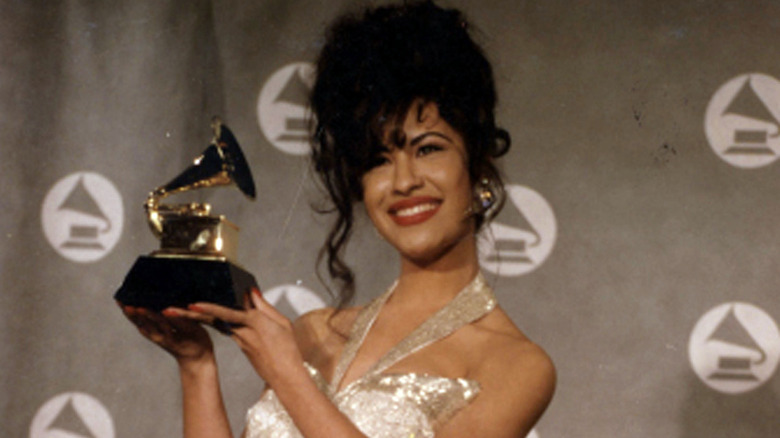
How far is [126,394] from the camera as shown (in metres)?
2.80

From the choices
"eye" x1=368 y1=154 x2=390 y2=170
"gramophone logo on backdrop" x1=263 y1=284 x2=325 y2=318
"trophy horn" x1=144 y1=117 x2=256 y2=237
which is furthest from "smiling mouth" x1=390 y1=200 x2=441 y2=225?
"gramophone logo on backdrop" x1=263 y1=284 x2=325 y2=318

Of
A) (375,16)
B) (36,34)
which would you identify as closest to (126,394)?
(36,34)

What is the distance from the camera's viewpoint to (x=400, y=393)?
6.12ft

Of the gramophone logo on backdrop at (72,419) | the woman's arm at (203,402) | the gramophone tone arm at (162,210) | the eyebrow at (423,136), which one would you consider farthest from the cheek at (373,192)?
the gramophone logo on backdrop at (72,419)

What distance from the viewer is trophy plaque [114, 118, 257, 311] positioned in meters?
1.68

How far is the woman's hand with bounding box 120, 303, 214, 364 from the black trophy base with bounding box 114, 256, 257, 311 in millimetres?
27

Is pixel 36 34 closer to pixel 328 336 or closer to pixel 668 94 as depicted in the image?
pixel 328 336

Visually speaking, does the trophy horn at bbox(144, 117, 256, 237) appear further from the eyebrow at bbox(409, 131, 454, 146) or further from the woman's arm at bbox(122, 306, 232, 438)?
the eyebrow at bbox(409, 131, 454, 146)

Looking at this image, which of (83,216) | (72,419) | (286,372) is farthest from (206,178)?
(72,419)

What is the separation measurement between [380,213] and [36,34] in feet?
5.01

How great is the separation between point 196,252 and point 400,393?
0.49m

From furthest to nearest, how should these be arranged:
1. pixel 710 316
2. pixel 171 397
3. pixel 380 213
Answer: pixel 171 397 < pixel 710 316 < pixel 380 213

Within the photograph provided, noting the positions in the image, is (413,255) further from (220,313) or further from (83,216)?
(83,216)

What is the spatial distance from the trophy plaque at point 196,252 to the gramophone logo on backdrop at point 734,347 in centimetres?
138
